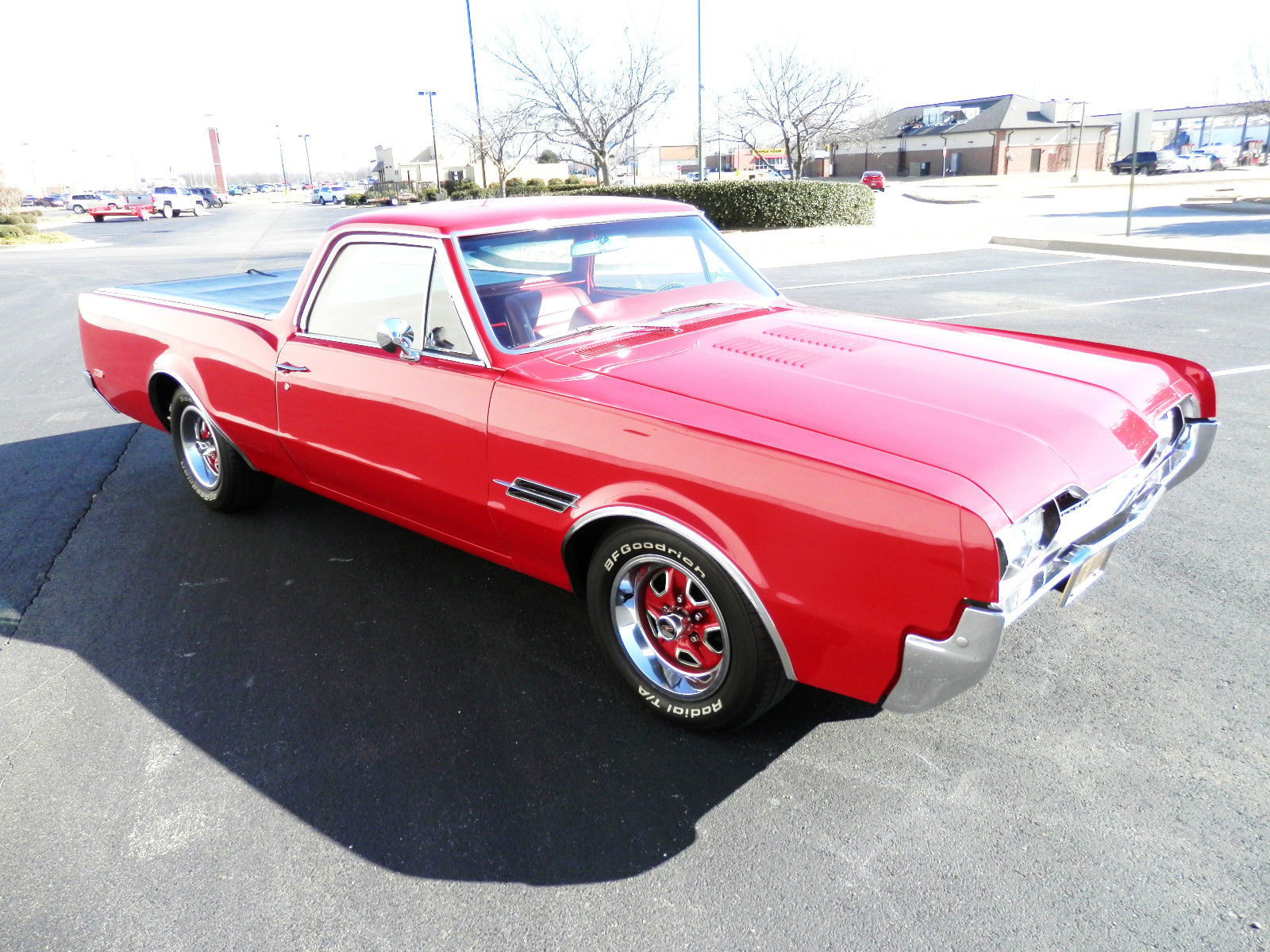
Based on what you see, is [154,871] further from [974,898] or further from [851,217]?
[851,217]

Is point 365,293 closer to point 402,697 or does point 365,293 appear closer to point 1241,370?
point 402,697

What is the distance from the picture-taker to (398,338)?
3445 millimetres

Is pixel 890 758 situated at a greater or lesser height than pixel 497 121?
lesser

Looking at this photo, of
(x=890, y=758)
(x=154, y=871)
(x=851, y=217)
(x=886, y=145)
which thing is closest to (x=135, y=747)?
(x=154, y=871)

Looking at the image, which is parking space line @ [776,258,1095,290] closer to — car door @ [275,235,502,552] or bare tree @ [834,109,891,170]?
car door @ [275,235,502,552]

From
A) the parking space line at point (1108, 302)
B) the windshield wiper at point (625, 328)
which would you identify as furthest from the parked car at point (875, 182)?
the windshield wiper at point (625, 328)

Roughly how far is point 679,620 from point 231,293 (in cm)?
369

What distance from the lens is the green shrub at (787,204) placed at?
2262 cm

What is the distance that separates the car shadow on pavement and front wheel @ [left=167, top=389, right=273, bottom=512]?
0.21m

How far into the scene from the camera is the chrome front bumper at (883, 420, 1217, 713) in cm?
225

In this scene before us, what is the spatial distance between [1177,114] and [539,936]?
106206 millimetres

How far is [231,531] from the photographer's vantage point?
4906 millimetres

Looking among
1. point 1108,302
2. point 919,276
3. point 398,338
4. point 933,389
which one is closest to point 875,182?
point 919,276

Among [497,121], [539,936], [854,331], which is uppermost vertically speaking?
[497,121]
